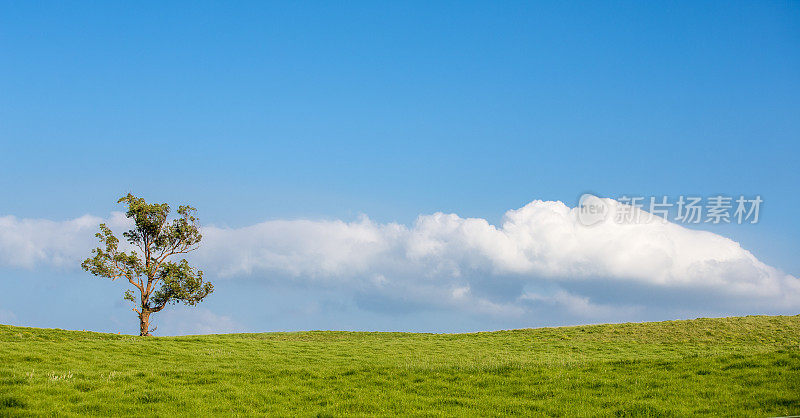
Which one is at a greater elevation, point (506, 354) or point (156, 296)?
point (156, 296)

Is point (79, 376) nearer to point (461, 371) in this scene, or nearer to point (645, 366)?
point (461, 371)

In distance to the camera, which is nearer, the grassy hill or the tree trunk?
the grassy hill

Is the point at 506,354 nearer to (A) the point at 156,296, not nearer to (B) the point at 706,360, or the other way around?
(B) the point at 706,360

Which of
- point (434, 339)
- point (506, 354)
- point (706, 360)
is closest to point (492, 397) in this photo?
point (706, 360)

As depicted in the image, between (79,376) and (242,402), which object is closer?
(242,402)

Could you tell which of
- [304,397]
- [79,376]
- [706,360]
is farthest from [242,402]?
[706,360]

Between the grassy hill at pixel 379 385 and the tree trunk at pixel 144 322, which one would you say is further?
the tree trunk at pixel 144 322

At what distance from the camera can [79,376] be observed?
2406 centimetres

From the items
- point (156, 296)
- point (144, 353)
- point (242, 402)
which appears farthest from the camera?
point (156, 296)

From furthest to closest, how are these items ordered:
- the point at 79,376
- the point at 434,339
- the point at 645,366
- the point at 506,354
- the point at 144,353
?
1. the point at 434,339
2. the point at 506,354
3. the point at 144,353
4. the point at 645,366
5. the point at 79,376

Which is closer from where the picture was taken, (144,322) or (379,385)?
(379,385)

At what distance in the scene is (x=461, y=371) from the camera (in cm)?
2566

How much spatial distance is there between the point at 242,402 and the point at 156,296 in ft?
128

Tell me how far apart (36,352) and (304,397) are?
63.4ft
